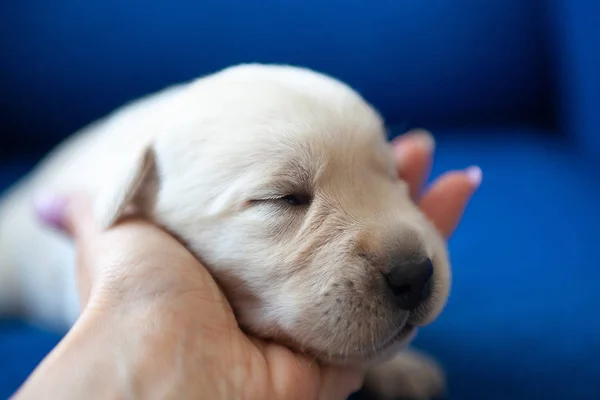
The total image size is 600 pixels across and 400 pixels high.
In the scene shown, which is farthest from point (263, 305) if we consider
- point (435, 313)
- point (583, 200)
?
point (583, 200)

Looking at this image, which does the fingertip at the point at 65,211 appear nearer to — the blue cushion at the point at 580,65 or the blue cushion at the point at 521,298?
the blue cushion at the point at 521,298

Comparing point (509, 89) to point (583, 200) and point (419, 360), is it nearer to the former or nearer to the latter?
point (583, 200)

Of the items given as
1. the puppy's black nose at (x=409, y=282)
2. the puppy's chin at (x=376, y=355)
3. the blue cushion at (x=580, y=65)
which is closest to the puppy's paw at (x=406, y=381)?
the puppy's chin at (x=376, y=355)

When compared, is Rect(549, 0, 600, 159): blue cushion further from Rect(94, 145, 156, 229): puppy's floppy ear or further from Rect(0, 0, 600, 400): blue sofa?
Rect(94, 145, 156, 229): puppy's floppy ear

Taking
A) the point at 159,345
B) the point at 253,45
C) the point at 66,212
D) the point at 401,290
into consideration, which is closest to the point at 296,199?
the point at 401,290

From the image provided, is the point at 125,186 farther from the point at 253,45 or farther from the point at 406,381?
the point at 253,45
